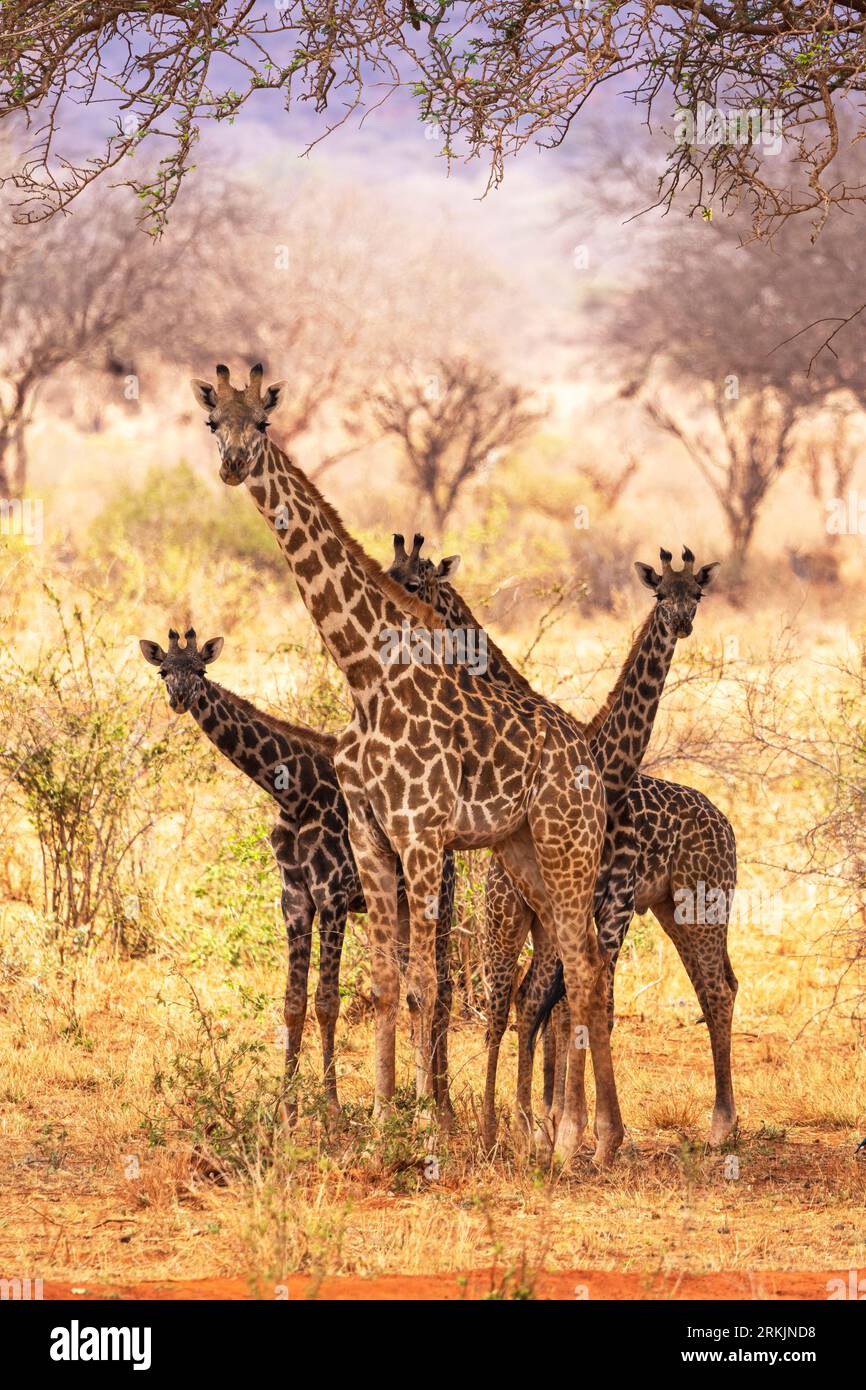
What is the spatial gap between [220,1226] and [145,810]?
17.1 ft

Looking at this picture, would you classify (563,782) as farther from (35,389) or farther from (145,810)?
(35,389)

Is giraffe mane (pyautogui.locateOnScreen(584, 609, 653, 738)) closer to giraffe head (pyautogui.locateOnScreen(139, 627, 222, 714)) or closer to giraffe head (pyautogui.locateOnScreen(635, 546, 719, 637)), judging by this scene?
giraffe head (pyautogui.locateOnScreen(635, 546, 719, 637))

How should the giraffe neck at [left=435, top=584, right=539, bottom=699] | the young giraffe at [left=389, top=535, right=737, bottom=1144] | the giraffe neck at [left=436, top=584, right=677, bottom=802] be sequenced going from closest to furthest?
1. the young giraffe at [left=389, top=535, right=737, bottom=1144]
2. the giraffe neck at [left=435, top=584, right=539, bottom=699]
3. the giraffe neck at [left=436, top=584, right=677, bottom=802]

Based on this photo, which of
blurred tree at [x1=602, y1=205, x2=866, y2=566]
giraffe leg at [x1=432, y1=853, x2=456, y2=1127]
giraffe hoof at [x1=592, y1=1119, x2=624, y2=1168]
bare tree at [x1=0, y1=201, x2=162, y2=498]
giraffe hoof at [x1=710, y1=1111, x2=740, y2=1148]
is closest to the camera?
giraffe hoof at [x1=592, y1=1119, x2=624, y2=1168]

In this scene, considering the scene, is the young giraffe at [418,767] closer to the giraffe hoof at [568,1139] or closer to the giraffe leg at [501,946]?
the giraffe hoof at [568,1139]

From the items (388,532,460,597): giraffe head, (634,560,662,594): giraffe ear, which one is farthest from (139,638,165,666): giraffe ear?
(634,560,662,594): giraffe ear

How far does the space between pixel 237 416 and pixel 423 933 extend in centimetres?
226

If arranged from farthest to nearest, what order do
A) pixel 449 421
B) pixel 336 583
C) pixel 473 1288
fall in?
pixel 449 421 → pixel 336 583 → pixel 473 1288

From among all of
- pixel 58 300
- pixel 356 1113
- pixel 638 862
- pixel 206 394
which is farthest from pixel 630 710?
pixel 58 300

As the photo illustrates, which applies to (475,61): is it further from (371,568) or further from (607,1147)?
(607,1147)

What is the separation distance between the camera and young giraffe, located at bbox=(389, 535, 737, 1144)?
7.48m

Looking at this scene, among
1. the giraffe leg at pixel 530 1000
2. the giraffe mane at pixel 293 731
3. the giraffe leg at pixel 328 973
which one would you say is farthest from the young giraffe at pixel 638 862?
the giraffe mane at pixel 293 731

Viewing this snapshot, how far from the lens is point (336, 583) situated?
273 inches

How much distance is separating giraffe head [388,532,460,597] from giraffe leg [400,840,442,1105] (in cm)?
160
